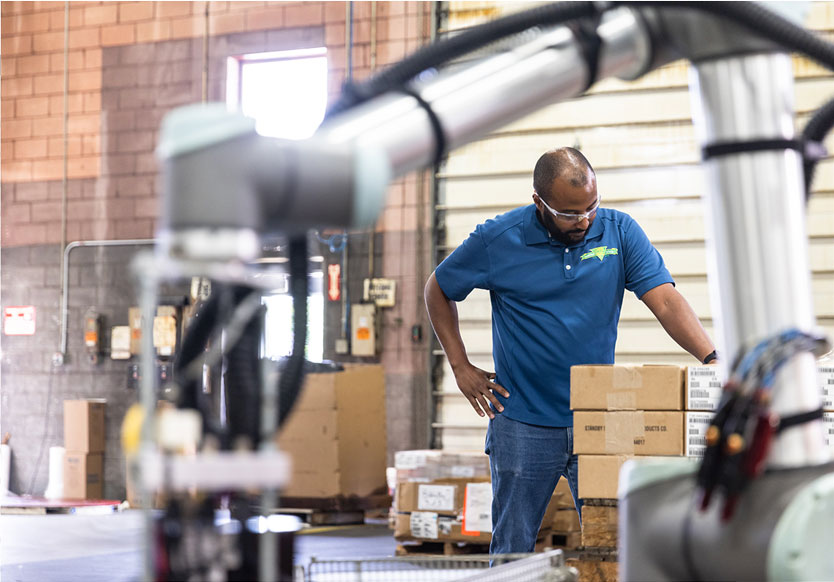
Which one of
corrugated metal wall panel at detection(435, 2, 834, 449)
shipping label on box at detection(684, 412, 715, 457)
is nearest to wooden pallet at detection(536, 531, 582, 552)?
corrugated metal wall panel at detection(435, 2, 834, 449)

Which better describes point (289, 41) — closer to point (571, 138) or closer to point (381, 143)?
point (571, 138)

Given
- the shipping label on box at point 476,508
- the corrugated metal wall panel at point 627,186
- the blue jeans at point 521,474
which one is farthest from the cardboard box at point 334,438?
the blue jeans at point 521,474

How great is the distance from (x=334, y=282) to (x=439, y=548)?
2.49 metres

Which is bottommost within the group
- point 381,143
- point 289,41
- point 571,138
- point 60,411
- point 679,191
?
point 60,411

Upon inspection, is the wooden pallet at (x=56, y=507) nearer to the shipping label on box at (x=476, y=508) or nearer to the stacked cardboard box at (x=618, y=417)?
the shipping label on box at (x=476, y=508)

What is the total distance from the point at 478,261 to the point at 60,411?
662cm

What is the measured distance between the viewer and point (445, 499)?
5770mm

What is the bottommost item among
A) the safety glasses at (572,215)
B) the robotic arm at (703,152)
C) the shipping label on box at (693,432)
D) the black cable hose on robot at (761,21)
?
the shipping label on box at (693,432)

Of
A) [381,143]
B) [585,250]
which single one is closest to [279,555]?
[381,143]

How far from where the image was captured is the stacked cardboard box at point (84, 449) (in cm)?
821

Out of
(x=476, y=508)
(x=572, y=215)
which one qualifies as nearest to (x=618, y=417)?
(x=572, y=215)

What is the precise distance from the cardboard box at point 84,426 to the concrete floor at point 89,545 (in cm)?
86

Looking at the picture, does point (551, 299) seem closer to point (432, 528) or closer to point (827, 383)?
point (827, 383)

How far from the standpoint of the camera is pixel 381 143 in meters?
0.80
